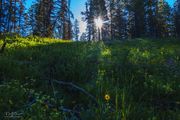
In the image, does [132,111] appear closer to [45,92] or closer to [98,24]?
[45,92]

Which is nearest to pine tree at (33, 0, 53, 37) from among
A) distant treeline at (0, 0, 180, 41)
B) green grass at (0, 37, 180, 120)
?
distant treeline at (0, 0, 180, 41)

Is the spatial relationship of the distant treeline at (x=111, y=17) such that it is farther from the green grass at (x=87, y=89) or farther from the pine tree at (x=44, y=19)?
the green grass at (x=87, y=89)

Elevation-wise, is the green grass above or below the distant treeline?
below

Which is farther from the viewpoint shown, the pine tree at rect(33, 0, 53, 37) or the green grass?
the pine tree at rect(33, 0, 53, 37)

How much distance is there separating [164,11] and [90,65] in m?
47.8

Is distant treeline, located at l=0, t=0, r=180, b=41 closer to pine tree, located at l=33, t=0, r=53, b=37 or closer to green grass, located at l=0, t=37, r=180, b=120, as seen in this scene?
pine tree, located at l=33, t=0, r=53, b=37

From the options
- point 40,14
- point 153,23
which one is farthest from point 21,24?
point 153,23

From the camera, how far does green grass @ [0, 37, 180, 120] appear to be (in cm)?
447

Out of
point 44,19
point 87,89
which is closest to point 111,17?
point 44,19

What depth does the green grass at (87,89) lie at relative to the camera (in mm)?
4469

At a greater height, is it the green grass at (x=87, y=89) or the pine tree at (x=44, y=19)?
the pine tree at (x=44, y=19)

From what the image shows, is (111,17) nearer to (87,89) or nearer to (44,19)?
(44,19)

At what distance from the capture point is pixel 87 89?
5738 millimetres

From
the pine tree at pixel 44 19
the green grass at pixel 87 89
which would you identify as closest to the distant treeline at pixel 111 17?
the pine tree at pixel 44 19
